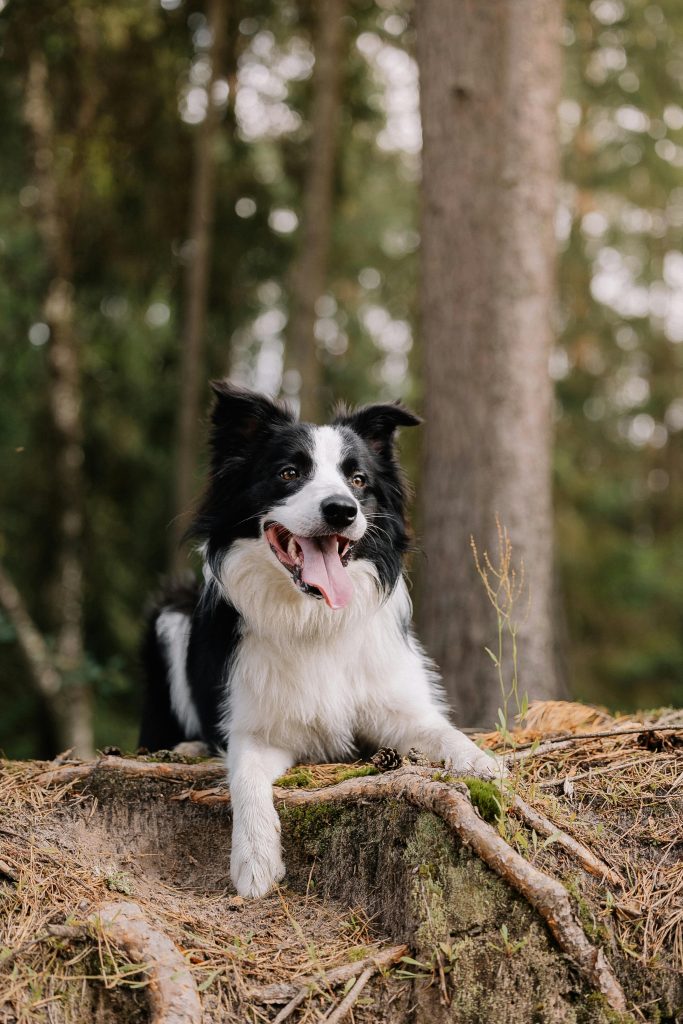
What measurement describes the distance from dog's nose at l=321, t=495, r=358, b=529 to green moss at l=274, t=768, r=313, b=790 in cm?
89

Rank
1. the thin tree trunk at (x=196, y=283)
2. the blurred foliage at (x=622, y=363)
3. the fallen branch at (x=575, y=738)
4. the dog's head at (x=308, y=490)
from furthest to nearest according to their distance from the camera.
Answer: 1. the blurred foliage at (x=622, y=363)
2. the thin tree trunk at (x=196, y=283)
3. the dog's head at (x=308, y=490)
4. the fallen branch at (x=575, y=738)

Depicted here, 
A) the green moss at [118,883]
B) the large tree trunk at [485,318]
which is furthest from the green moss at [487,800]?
the large tree trunk at [485,318]

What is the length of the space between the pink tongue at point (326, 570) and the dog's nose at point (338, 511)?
0.54 feet

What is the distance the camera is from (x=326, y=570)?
3.48 meters

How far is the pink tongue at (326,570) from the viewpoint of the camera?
135 inches

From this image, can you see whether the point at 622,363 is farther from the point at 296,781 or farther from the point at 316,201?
the point at 296,781

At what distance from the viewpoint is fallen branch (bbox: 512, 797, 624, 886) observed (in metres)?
2.57

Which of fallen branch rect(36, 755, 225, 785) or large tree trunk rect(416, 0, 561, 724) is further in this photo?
large tree trunk rect(416, 0, 561, 724)

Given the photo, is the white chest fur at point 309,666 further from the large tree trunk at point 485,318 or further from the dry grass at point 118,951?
the large tree trunk at point 485,318

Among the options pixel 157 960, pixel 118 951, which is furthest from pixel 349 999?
pixel 118 951

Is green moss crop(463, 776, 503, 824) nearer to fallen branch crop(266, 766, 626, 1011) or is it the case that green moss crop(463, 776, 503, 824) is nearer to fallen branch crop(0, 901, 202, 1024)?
fallen branch crop(266, 766, 626, 1011)

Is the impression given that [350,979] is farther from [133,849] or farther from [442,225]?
[442,225]

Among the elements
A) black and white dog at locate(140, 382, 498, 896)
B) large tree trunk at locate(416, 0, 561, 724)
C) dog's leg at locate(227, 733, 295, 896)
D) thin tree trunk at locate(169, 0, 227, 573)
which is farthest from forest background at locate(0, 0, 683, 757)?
dog's leg at locate(227, 733, 295, 896)

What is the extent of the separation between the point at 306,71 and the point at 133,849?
34.5 ft
